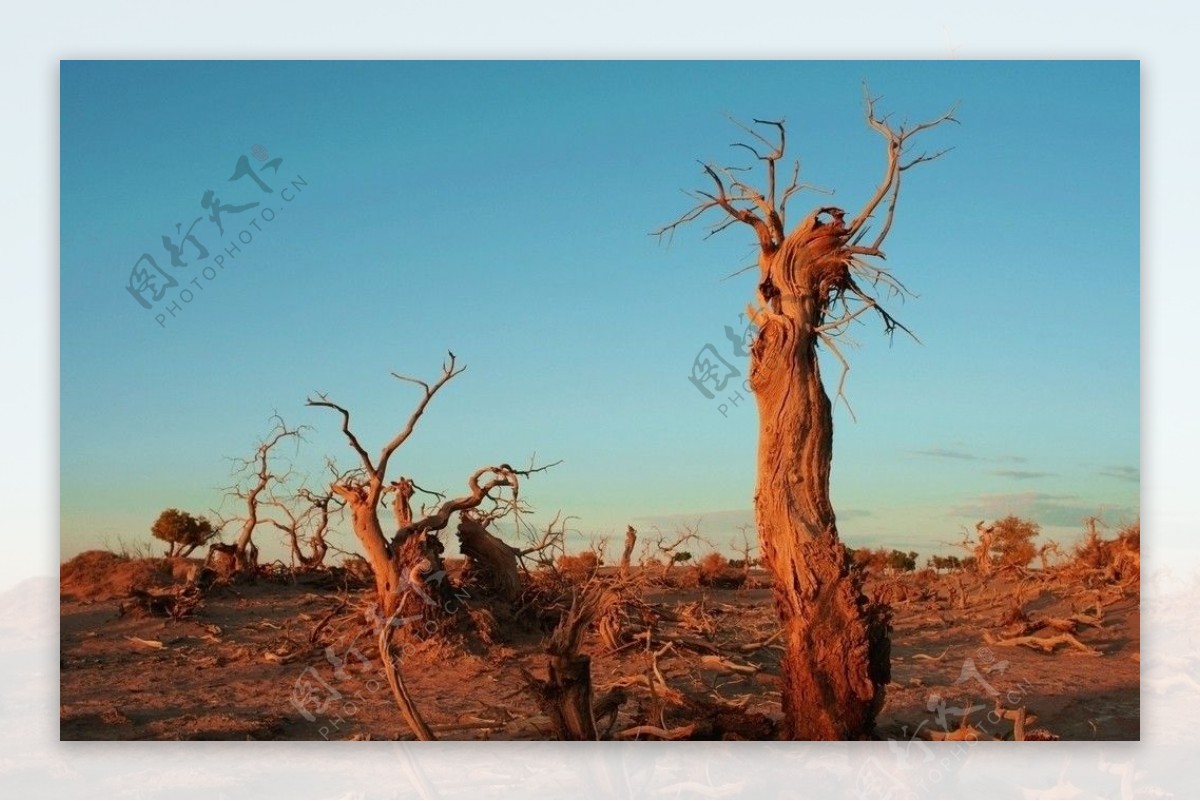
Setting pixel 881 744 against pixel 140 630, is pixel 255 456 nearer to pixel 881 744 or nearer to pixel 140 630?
pixel 140 630

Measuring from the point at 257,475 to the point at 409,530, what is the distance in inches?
44.8

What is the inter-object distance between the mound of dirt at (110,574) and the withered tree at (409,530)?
1.31 m

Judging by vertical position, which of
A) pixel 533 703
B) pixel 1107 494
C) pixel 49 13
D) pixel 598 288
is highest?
pixel 49 13

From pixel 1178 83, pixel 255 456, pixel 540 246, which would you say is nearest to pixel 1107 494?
pixel 1178 83

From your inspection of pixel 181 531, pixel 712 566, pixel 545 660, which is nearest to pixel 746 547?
pixel 712 566

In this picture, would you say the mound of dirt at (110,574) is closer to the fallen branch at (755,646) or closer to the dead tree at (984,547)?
the fallen branch at (755,646)

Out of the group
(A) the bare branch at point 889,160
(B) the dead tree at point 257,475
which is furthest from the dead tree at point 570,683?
(A) the bare branch at point 889,160

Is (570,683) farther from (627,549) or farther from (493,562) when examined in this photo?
(493,562)

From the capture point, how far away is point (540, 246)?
7.16 meters

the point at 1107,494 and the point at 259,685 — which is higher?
the point at 1107,494

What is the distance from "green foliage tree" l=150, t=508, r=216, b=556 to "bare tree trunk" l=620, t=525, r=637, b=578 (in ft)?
9.00

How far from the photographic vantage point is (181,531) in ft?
24.2

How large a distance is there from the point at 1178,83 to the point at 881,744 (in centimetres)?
437

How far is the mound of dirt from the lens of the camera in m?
6.75
